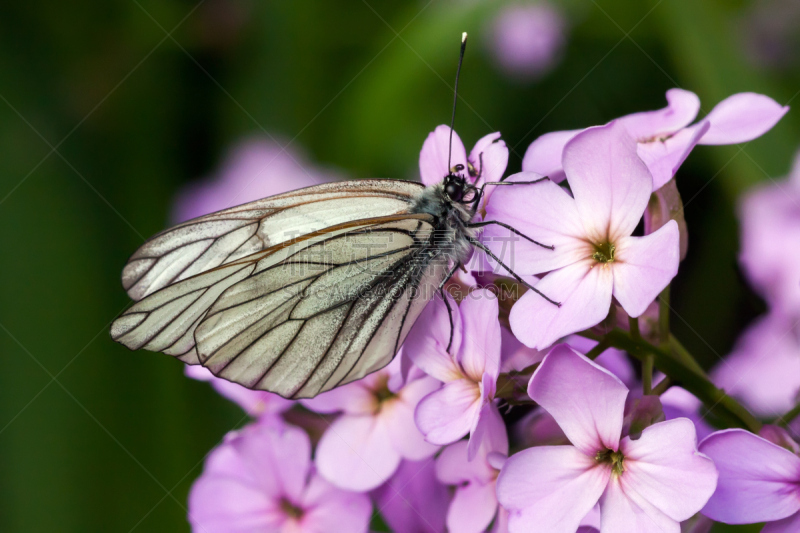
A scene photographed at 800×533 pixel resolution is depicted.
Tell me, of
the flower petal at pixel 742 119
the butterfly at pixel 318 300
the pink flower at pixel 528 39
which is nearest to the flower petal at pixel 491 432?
the butterfly at pixel 318 300

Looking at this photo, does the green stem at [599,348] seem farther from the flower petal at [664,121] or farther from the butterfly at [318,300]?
the flower petal at [664,121]

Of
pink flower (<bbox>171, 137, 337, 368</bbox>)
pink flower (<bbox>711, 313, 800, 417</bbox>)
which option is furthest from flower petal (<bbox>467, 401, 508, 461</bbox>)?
pink flower (<bbox>171, 137, 337, 368</bbox>)

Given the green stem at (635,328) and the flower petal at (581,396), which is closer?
the flower petal at (581,396)

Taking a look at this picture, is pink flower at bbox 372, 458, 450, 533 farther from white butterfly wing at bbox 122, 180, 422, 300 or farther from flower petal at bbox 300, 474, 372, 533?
white butterfly wing at bbox 122, 180, 422, 300

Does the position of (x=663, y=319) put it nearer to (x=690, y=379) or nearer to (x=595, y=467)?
(x=690, y=379)

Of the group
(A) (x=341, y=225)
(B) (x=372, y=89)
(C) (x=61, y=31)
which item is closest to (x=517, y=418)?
(A) (x=341, y=225)

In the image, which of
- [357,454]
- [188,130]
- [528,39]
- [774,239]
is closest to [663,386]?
[357,454]

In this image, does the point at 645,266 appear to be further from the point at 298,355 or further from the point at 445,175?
the point at 298,355
